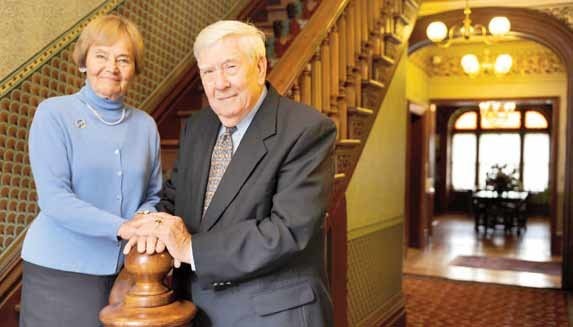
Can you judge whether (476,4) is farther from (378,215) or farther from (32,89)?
(32,89)

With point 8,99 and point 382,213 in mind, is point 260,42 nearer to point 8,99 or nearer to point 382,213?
point 8,99

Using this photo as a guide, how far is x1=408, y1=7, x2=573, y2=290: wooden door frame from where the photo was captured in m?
7.06

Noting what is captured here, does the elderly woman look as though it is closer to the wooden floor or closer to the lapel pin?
the lapel pin

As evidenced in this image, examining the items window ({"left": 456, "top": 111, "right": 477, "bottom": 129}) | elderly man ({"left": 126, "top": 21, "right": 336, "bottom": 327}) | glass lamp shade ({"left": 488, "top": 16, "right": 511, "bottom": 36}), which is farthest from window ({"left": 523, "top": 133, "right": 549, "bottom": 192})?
elderly man ({"left": 126, "top": 21, "right": 336, "bottom": 327})

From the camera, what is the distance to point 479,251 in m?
10.3

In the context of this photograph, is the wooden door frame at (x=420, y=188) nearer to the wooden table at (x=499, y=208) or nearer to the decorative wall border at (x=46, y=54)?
the wooden table at (x=499, y=208)

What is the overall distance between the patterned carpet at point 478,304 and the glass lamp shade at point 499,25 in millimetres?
2985

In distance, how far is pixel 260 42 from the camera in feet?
5.66

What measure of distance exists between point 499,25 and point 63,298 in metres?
6.03

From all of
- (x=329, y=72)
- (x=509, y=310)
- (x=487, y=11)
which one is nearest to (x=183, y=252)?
(x=329, y=72)

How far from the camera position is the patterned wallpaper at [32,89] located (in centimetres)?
330

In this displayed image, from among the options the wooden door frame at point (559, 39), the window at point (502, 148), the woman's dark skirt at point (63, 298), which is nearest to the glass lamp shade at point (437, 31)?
the wooden door frame at point (559, 39)

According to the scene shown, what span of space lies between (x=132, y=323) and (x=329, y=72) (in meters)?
2.47

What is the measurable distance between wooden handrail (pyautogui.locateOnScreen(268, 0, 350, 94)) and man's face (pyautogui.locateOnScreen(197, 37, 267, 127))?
116 centimetres
